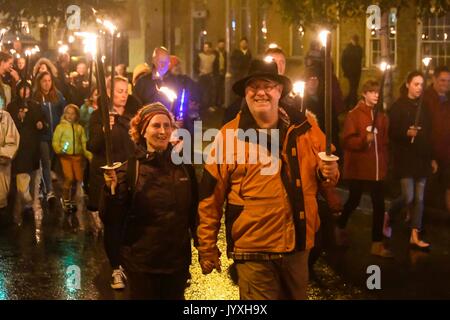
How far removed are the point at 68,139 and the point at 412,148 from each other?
4.54m

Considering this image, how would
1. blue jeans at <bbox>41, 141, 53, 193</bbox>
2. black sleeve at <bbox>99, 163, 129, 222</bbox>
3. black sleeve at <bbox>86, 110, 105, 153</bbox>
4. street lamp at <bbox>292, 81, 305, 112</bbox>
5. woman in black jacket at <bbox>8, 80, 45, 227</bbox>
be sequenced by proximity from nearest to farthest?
black sleeve at <bbox>99, 163, 129, 222</bbox>
street lamp at <bbox>292, 81, 305, 112</bbox>
black sleeve at <bbox>86, 110, 105, 153</bbox>
woman in black jacket at <bbox>8, 80, 45, 227</bbox>
blue jeans at <bbox>41, 141, 53, 193</bbox>

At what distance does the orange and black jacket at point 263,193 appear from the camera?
5.50 m

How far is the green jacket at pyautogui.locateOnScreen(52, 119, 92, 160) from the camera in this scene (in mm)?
12008

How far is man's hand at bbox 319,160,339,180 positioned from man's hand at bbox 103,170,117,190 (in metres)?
1.28

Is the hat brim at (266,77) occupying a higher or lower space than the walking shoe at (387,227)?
higher

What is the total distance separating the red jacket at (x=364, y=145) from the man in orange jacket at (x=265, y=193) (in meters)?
3.88

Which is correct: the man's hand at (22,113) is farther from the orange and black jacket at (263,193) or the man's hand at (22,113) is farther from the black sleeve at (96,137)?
the orange and black jacket at (263,193)

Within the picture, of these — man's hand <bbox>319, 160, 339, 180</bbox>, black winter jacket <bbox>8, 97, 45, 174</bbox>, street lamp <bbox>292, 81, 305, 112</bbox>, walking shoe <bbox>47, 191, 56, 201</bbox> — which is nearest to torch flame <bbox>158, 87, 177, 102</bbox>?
black winter jacket <bbox>8, 97, 45, 174</bbox>

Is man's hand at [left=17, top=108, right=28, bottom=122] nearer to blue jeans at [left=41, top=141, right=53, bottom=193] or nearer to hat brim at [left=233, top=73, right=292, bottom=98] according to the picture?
blue jeans at [left=41, top=141, right=53, bottom=193]

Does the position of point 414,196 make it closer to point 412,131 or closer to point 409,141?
point 409,141

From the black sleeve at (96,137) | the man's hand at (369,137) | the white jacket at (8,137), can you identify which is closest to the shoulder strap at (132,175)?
the black sleeve at (96,137)
